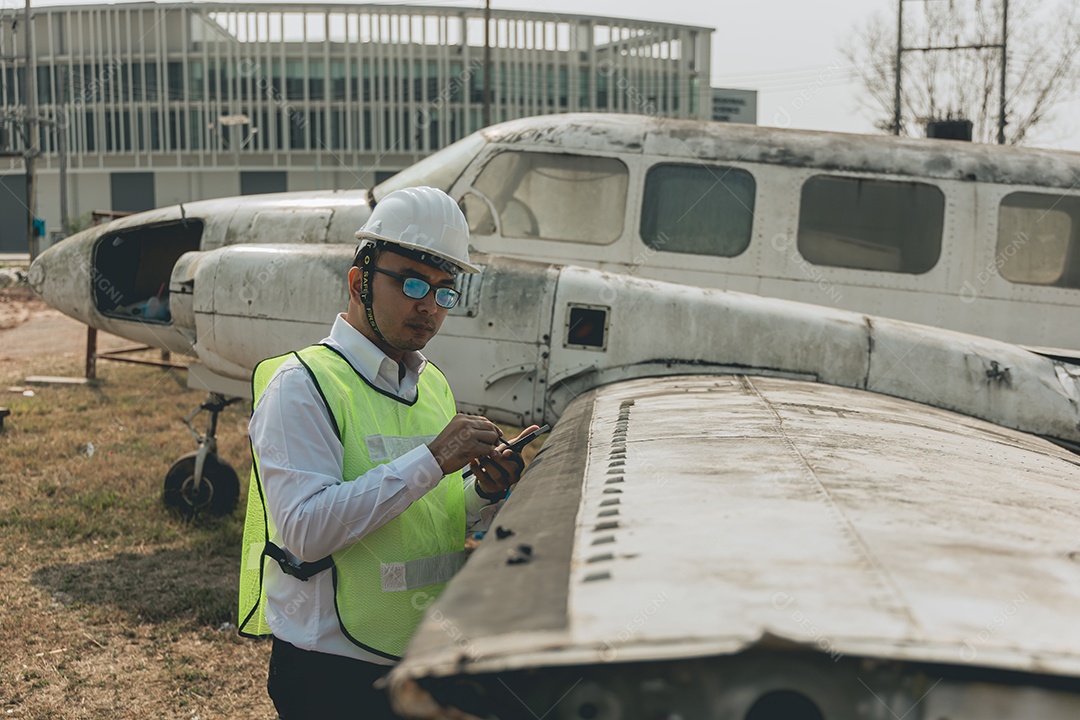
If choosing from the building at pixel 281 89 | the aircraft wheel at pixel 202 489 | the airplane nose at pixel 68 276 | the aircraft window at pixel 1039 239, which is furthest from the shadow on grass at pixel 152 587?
the building at pixel 281 89

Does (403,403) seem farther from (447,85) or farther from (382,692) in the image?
(447,85)

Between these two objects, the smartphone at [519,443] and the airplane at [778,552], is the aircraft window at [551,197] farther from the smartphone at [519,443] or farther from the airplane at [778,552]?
the smartphone at [519,443]

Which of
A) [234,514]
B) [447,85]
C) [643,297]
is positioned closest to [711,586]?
[643,297]

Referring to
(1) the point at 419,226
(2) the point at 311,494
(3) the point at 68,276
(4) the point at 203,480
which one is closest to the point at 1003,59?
(4) the point at 203,480

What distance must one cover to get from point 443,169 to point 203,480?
3312 mm

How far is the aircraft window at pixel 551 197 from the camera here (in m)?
7.41

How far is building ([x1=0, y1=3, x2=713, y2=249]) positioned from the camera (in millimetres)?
59250

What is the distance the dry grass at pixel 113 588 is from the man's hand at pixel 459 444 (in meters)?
3.07

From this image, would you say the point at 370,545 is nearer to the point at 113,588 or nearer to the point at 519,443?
the point at 519,443

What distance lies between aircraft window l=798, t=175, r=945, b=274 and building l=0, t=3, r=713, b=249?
51.7m

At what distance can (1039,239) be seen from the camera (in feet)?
24.4

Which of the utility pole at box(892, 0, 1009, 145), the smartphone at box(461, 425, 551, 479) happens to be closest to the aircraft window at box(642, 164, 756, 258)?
the smartphone at box(461, 425, 551, 479)

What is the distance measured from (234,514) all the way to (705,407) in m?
5.18

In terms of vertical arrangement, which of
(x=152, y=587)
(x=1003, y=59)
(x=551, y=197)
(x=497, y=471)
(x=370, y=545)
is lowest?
(x=152, y=587)
